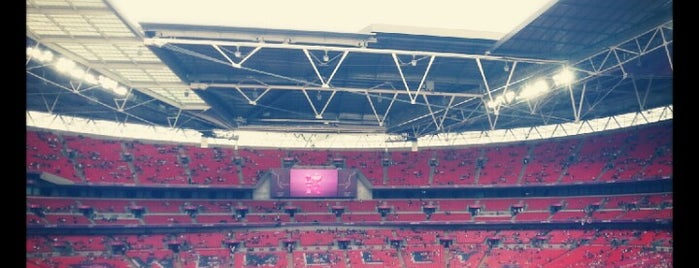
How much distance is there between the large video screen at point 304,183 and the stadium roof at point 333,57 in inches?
413

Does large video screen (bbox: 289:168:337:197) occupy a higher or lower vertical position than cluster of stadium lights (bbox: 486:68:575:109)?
lower

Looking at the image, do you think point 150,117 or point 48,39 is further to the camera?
point 150,117

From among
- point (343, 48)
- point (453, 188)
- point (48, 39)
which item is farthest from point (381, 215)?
point (48, 39)

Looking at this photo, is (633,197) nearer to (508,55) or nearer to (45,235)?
(508,55)

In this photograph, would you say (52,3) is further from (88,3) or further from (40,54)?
(40,54)

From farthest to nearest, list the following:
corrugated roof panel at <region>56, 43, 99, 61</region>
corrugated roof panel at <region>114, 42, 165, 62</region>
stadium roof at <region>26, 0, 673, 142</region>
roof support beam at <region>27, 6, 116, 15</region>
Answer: corrugated roof panel at <region>56, 43, 99, 61</region> < corrugated roof panel at <region>114, 42, 165, 62</region> < stadium roof at <region>26, 0, 673, 142</region> < roof support beam at <region>27, 6, 116, 15</region>

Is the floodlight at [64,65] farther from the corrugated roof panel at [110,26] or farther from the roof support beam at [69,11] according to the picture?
the roof support beam at [69,11]

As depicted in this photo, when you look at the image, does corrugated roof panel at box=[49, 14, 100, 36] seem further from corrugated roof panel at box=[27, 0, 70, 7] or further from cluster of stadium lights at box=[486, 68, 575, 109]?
cluster of stadium lights at box=[486, 68, 575, 109]

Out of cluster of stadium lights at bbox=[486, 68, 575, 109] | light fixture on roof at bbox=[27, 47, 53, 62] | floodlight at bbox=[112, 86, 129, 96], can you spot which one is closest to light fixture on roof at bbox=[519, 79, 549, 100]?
cluster of stadium lights at bbox=[486, 68, 575, 109]

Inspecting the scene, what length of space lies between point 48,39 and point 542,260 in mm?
41181

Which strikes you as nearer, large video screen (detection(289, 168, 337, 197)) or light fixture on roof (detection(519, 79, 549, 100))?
light fixture on roof (detection(519, 79, 549, 100))

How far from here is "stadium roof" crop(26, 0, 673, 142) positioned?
2722cm

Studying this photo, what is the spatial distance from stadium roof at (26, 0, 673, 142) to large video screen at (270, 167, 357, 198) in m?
10.5
